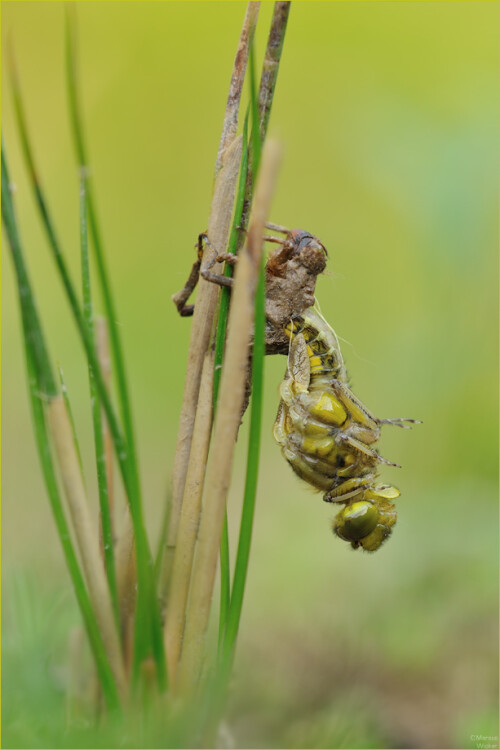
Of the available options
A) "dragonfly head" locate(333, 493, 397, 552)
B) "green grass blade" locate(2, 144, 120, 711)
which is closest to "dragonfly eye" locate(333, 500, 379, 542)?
"dragonfly head" locate(333, 493, 397, 552)

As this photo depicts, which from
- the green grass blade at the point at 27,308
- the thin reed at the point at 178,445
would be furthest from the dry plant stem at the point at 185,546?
the green grass blade at the point at 27,308

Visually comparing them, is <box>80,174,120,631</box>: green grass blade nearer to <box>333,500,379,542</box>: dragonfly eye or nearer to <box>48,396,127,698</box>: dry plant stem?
<box>48,396,127,698</box>: dry plant stem

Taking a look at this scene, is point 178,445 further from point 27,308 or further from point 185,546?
point 27,308

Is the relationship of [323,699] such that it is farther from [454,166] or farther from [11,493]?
[454,166]

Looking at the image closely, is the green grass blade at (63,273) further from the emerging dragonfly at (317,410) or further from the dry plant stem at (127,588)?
the emerging dragonfly at (317,410)

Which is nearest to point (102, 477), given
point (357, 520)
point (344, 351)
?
point (357, 520)
